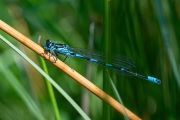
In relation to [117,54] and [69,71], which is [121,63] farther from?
[69,71]

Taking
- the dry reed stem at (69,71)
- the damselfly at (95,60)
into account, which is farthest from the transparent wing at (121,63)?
the dry reed stem at (69,71)

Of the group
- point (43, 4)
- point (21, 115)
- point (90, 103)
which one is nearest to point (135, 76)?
point (90, 103)

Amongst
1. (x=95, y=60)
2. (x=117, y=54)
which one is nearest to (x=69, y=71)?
(x=95, y=60)

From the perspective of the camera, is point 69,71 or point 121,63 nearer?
point 69,71

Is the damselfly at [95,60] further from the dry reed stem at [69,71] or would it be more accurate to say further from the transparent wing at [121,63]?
the dry reed stem at [69,71]

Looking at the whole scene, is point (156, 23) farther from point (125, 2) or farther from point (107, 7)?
point (107, 7)

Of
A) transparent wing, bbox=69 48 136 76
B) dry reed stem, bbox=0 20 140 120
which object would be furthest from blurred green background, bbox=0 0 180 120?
dry reed stem, bbox=0 20 140 120

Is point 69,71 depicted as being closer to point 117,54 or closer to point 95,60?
point 95,60

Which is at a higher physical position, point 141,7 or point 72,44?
point 141,7
